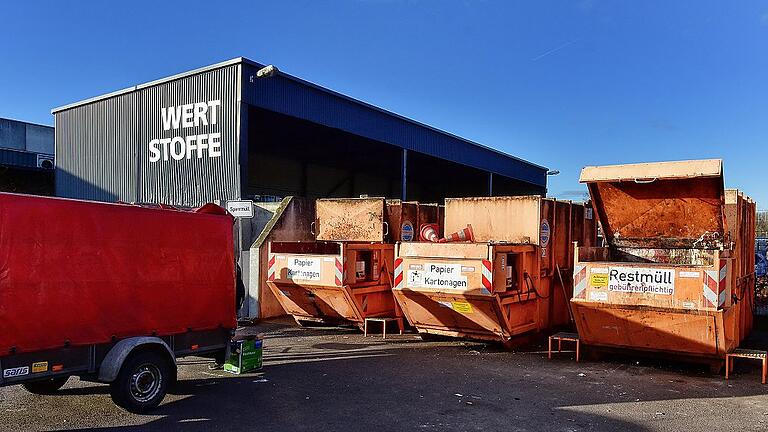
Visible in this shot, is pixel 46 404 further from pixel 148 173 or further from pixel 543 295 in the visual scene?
pixel 148 173

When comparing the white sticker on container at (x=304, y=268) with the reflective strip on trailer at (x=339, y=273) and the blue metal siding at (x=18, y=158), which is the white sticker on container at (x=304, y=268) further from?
the blue metal siding at (x=18, y=158)

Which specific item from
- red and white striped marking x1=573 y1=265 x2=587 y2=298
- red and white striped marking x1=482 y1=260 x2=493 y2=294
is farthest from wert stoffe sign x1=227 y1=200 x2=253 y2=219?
red and white striped marking x1=573 y1=265 x2=587 y2=298

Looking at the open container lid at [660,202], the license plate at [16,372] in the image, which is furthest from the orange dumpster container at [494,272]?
the license plate at [16,372]

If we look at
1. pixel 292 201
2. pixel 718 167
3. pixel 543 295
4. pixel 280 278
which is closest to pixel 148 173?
pixel 292 201

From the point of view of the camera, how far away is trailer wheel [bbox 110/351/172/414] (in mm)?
5559

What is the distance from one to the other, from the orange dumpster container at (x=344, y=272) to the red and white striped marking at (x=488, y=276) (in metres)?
2.53

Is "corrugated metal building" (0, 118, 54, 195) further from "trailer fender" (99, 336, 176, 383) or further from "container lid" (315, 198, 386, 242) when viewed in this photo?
"trailer fender" (99, 336, 176, 383)

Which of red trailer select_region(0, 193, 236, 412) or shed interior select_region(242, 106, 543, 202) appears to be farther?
shed interior select_region(242, 106, 543, 202)

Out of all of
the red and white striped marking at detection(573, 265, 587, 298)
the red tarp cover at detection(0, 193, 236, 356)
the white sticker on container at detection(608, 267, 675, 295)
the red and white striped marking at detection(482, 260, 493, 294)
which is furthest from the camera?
the red and white striped marking at detection(482, 260, 493, 294)

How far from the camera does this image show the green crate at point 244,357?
714cm

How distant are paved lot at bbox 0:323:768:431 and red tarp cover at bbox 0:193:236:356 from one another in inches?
33.9

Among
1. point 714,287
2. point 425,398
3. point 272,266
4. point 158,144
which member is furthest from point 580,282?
point 158,144

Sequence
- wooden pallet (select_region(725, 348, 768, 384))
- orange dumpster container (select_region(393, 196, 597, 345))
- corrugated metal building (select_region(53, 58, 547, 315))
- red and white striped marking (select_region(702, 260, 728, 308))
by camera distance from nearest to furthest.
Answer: red and white striped marking (select_region(702, 260, 728, 308)), wooden pallet (select_region(725, 348, 768, 384)), orange dumpster container (select_region(393, 196, 597, 345)), corrugated metal building (select_region(53, 58, 547, 315))

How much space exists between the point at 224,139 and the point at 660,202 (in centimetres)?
1190
